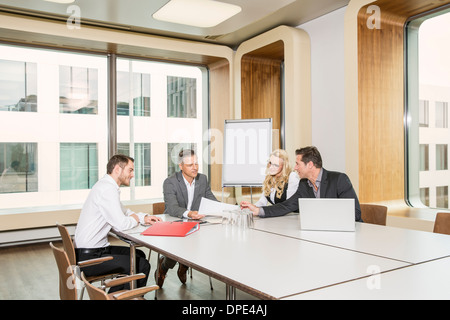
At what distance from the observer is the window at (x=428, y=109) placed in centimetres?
465

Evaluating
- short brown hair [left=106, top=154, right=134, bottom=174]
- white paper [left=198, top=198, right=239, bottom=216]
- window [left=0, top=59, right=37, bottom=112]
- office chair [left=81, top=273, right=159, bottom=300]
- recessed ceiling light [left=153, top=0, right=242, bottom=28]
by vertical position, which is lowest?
office chair [left=81, top=273, right=159, bottom=300]

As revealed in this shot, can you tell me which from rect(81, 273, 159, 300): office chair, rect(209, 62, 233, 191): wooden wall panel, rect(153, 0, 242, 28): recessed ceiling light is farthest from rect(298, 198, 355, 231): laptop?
rect(209, 62, 233, 191): wooden wall panel

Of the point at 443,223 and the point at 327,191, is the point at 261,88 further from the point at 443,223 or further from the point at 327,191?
the point at 443,223

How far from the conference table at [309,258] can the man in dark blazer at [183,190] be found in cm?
88

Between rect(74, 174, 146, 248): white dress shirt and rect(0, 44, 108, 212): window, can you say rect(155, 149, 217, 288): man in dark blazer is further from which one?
rect(0, 44, 108, 212): window

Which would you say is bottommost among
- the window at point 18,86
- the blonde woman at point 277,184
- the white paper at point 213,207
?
the white paper at point 213,207

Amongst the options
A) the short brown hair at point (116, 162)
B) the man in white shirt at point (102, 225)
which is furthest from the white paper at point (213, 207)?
the short brown hair at point (116, 162)

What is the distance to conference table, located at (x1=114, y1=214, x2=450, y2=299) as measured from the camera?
5.56 ft

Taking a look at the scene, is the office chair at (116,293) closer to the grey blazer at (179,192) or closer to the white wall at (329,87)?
the grey blazer at (179,192)

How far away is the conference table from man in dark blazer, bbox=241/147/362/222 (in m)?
0.45

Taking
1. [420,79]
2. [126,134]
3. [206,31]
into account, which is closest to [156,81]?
[126,134]

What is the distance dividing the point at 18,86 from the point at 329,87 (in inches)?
191

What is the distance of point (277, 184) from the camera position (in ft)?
14.6
